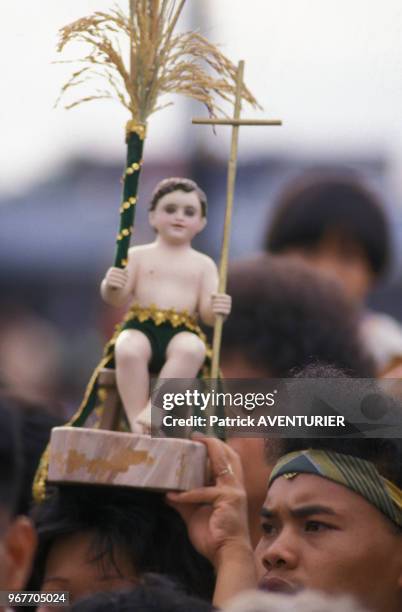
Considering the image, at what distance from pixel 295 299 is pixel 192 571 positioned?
29.6 inches

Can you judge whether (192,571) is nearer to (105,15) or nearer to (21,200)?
(105,15)

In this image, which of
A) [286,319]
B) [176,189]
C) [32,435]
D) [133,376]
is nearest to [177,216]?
[176,189]

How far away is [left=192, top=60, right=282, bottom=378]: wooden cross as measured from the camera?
2543mm

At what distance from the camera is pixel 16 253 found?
8555 mm

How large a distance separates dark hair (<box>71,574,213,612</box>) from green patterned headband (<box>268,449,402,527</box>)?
275 millimetres

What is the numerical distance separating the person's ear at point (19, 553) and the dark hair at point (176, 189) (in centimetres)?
63

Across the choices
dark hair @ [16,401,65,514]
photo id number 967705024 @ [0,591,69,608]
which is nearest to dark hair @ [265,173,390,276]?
dark hair @ [16,401,65,514]

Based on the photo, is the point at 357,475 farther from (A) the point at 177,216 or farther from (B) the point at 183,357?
(A) the point at 177,216

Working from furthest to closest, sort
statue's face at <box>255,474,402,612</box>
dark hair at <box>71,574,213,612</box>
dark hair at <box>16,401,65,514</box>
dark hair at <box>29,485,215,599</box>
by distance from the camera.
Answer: dark hair at <box>16,401,65,514</box> → dark hair at <box>29,485,215,599</box> → statue's face at <box>255,474,402,612</box> → dark hair at <box>71,574,213,612</box>

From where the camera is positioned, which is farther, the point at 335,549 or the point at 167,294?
the point at 167,294

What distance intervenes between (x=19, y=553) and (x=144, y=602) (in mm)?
642

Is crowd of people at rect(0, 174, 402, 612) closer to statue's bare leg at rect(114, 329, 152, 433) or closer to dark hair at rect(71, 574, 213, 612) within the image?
dark hair at rect(71, 574, 213, 612)

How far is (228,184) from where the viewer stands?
8.35 ft

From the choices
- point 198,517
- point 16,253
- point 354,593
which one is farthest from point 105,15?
point 16,253
